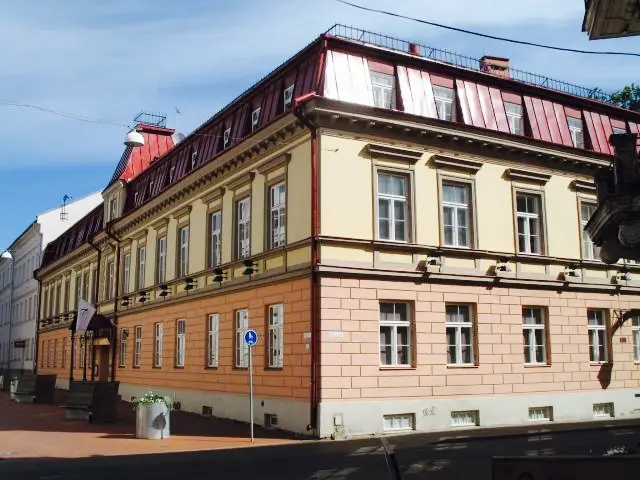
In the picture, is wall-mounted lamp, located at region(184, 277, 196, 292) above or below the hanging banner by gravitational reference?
above

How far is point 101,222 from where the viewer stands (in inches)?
1521

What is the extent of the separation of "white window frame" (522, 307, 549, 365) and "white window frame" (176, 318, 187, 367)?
39.0 ft

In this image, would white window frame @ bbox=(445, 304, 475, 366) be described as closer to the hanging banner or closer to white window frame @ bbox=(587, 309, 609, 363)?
white window frame @ bbox=(587, 309, 609, 363)

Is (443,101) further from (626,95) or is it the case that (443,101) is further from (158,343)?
(626,95)

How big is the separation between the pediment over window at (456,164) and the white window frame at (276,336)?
5.96 meters

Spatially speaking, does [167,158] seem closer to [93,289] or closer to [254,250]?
[254,250]

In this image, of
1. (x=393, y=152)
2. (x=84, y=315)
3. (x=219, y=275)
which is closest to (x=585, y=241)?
(x=393, y=152)

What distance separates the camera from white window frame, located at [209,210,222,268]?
23.1 meters

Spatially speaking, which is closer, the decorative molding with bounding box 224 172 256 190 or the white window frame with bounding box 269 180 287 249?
the white window frame with bounding box 269 180 287 249

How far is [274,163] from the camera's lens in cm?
1947

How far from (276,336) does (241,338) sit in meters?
2.42

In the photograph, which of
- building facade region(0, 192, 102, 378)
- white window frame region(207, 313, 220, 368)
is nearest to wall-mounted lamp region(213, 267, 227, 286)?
white window frame region(207, 313, 220, 368)

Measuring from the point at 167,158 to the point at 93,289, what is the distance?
1310 cm

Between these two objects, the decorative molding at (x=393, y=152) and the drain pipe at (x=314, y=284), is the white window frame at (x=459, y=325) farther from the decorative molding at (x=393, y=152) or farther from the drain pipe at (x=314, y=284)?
the decorative molding at (x=393, y=152)
